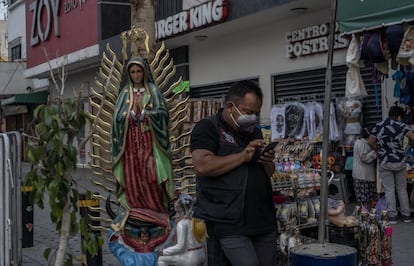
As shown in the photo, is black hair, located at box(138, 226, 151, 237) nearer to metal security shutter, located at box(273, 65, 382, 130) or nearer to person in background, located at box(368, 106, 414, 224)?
person in background, located at box(368, 106, 414, 224)

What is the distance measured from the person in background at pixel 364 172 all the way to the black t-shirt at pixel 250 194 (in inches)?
232

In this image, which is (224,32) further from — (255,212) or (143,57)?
(255,212)

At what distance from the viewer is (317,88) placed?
11977mm

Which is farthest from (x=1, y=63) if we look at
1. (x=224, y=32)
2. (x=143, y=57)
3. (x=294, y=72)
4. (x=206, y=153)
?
(x=206, y=153)

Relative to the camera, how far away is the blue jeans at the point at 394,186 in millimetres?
8984

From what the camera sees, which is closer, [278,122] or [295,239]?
[295,239]

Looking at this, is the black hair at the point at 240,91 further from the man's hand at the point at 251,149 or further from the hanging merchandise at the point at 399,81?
the hanging merchandise at the point at 399,81

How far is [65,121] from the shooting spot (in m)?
3.40

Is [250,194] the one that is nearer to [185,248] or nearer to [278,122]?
[185,248]

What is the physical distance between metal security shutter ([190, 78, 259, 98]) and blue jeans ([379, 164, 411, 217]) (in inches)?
239

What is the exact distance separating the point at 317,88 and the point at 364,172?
9.22 feet

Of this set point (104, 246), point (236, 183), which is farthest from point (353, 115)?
point (236, 183)

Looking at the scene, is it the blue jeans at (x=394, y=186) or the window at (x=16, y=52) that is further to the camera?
the window at (x=16, y=52)

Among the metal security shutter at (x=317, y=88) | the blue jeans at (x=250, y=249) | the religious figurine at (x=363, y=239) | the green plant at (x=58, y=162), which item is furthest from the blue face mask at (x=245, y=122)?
the metal security shutter at (x=317, y=88)
